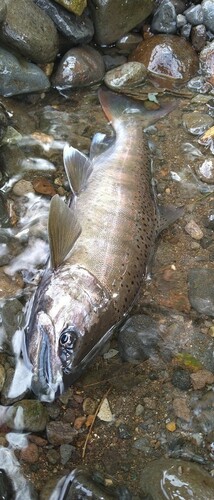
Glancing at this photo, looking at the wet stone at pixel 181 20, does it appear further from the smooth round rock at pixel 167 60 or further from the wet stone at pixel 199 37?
the smooth round rock at pixel 167 60

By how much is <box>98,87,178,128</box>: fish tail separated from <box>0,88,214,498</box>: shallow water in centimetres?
10

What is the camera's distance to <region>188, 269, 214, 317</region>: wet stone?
4672 millimetres

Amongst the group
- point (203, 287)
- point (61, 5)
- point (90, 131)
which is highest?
point (61, 5)

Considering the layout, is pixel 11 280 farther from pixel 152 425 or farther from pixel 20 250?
pixel 152 425

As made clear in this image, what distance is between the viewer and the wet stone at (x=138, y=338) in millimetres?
4355

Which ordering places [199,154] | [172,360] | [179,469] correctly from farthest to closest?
[199,154] < [172,360] < [179,469]

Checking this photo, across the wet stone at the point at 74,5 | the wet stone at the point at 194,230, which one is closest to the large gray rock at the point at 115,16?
the wet stone at the point at 74,5

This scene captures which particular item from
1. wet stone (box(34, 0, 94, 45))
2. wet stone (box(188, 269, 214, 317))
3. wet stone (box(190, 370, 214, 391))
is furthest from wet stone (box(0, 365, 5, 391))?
wet stone (box(34, 0, 94, 45))

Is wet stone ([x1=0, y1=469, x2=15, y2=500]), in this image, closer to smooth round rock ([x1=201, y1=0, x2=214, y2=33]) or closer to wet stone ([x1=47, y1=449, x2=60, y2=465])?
wet stone ([x1=47, y1=449, x2=60, y2=465])

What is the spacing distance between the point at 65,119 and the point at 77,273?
235 centimetres

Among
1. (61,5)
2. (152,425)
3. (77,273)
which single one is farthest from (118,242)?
(61,5)

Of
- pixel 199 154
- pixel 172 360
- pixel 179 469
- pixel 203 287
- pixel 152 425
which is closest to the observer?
pixel 179 469

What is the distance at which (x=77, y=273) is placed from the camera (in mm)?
4219

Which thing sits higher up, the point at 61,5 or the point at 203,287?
the point at 61,5
